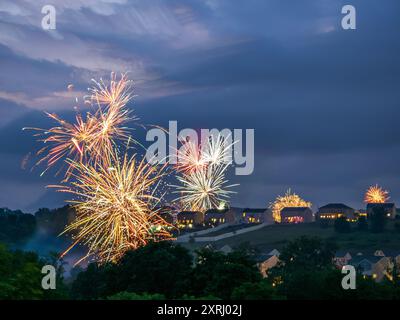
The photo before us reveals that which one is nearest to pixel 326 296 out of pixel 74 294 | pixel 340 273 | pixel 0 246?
pixel 340 273

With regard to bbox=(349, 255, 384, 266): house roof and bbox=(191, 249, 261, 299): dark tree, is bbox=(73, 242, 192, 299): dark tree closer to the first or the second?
bbox=(191, 249, 261, 299): dark tree

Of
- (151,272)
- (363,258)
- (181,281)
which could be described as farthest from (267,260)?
(181,281)

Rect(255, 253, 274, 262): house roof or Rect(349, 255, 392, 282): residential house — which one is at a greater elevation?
Rect(255, 253, 274, 262): house roof

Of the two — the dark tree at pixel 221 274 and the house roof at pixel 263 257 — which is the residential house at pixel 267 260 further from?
the dark tree at pixel 221 274

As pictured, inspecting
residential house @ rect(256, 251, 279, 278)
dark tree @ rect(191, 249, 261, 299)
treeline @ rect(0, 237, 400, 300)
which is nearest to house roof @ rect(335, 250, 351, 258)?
residential house @ rect(256, 251, 279, 278)

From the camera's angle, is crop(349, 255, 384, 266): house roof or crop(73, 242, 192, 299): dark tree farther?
crop(349, 255, 384, 266): house roof

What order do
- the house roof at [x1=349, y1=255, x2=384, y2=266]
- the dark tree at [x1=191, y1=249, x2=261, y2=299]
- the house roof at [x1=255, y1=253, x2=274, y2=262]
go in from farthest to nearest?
1. the house roof at [x1=255, y1=253, x2=274, y2=262]
2. the house roof at [x1=349, y1=255, x2=384, y2=266]
3. the dark tree at [x1=191, y1=249, x2=261, y2=299]

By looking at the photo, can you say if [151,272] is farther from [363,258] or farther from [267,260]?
[363,258]
